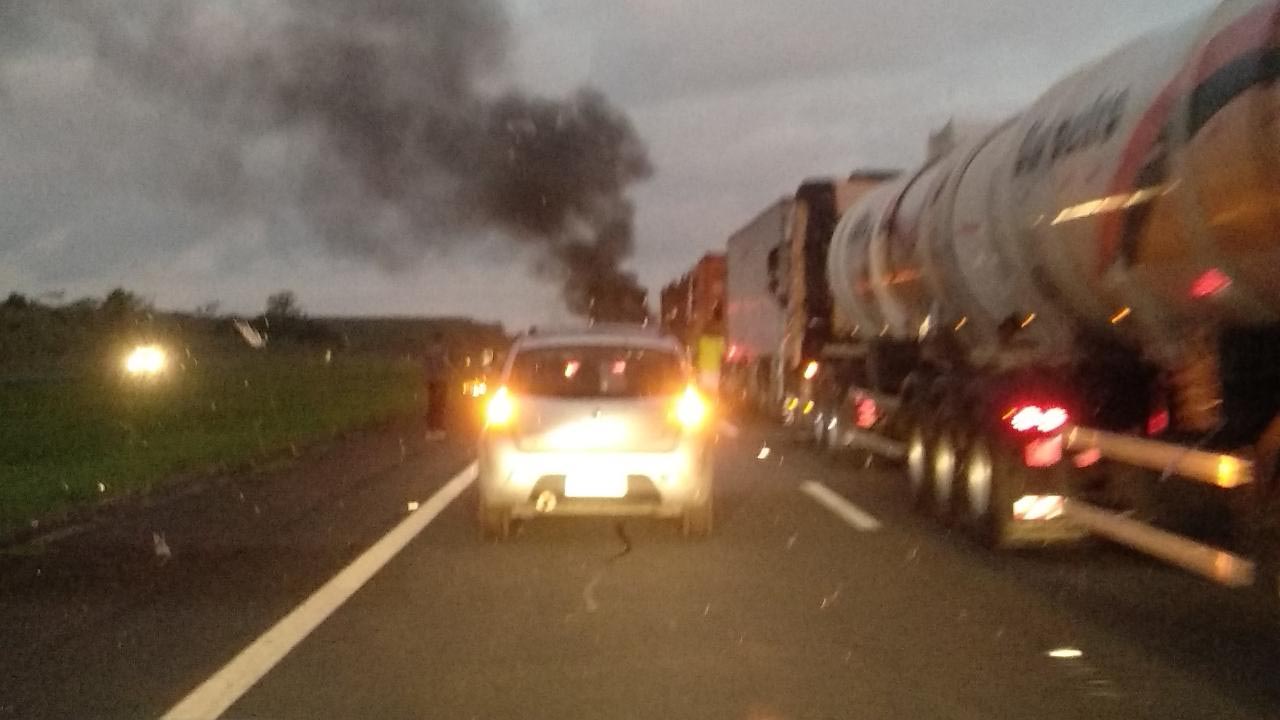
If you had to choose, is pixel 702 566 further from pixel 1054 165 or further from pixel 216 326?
pixel 216 326

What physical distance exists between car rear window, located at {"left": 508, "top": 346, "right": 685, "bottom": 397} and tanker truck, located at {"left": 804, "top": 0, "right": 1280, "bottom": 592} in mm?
2310

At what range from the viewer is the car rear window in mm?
11484

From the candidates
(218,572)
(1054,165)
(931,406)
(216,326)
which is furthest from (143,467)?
(216,326)

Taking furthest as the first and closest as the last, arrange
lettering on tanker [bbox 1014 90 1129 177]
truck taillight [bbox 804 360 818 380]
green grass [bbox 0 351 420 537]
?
truck taillight [bbox 804 360 818 380] → green grass [bbox 0 351 420 537] → lettering on tanker [bbox 1014 90 1129 177]

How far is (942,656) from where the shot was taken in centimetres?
777

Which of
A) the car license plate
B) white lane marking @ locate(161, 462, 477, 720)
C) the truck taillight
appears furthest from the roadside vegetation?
the truck taillight

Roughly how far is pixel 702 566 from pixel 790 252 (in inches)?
487

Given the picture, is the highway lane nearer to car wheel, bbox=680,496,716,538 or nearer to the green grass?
car wheel, bbox=680,496,716,538

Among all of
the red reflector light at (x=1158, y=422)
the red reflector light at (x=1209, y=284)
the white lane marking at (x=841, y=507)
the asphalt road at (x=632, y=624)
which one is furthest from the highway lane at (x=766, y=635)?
the red reflector light at (x=1209, y=284)

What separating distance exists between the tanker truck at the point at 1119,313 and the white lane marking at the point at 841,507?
0.55 m

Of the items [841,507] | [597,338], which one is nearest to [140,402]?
[841,507]

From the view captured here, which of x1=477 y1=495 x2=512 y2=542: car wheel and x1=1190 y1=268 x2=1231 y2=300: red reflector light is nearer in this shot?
x1=1190 y1=268 x2=1231 y2=300: red reflector light

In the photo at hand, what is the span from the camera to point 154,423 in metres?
25.5

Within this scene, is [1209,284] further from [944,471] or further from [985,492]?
[944,471]
